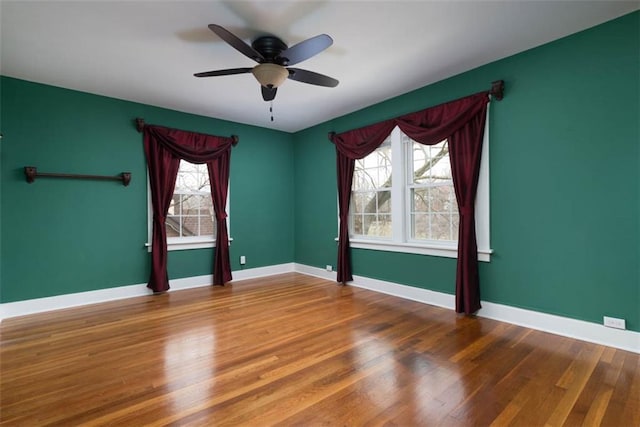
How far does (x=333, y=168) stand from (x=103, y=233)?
3428 millimetres

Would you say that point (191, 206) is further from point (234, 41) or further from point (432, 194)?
point (432, 194)

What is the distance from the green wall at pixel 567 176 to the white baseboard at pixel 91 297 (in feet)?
11.6

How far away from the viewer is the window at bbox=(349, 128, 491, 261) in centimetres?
360

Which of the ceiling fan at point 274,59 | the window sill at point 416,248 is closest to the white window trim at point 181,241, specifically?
the window sill at point 416,248

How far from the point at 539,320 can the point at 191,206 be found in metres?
4.70

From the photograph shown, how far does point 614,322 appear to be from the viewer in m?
2.48

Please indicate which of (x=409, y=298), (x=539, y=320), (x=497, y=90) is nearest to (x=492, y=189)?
(x=497, y=90)

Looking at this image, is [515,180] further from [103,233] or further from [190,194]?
[103,233]

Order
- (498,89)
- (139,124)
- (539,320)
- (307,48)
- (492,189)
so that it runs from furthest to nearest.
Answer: (139,124) → (492,189) → (498,89) → (539,320) → (307,48)

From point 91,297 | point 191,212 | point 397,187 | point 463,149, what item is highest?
point 463,149

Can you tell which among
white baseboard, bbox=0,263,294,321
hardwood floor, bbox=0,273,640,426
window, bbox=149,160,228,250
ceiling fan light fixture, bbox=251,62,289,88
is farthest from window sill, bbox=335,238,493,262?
ceiling fan light fixture, bbox=251,62,289,88

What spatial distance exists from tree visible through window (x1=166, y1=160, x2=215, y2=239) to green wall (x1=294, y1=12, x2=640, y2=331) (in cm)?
362

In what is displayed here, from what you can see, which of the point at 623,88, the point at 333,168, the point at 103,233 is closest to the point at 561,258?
the point at 623,88

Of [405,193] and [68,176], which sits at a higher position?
[68,176]
